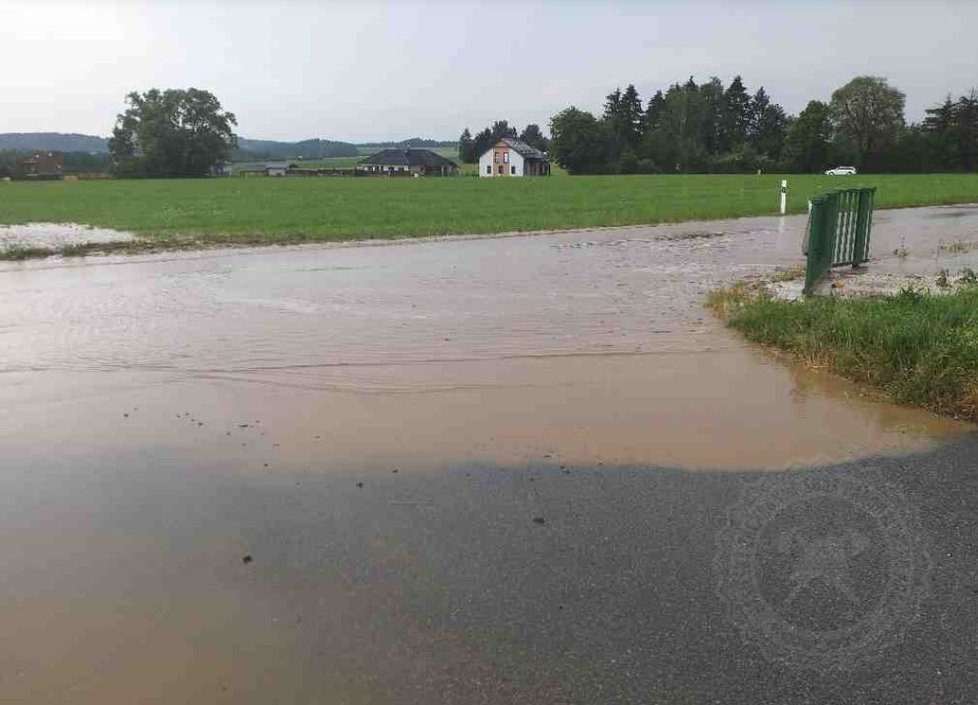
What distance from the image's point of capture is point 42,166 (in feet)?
359

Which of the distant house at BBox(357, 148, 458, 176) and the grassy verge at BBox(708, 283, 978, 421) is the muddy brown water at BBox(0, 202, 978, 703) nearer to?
the grassy verge at BBox(708, 283, 978, 421)

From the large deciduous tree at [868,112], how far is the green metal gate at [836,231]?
105825 mm

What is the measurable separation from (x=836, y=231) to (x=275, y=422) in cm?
954

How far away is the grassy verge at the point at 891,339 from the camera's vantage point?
21.3 feet

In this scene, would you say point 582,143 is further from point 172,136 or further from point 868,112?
point 172,136

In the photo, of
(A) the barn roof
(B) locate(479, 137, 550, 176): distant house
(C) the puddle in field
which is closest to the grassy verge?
(C) the puddle in field

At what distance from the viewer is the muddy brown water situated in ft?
11.7

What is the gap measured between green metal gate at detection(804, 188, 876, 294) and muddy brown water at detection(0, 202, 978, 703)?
163 centimetres

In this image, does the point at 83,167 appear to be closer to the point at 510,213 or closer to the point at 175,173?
the point at 175,173

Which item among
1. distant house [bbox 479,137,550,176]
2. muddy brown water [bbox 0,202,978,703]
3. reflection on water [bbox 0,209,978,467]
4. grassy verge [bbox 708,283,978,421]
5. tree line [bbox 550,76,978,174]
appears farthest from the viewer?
distant house [bbox 479,137,550,176]

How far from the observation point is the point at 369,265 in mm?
15594

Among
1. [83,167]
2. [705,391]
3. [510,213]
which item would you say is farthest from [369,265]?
[83,167]

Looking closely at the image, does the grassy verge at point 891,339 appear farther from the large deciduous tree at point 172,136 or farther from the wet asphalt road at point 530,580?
the large deciduous tree at point 172,136

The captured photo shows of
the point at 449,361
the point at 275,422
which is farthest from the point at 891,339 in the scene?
the point at 275,422
